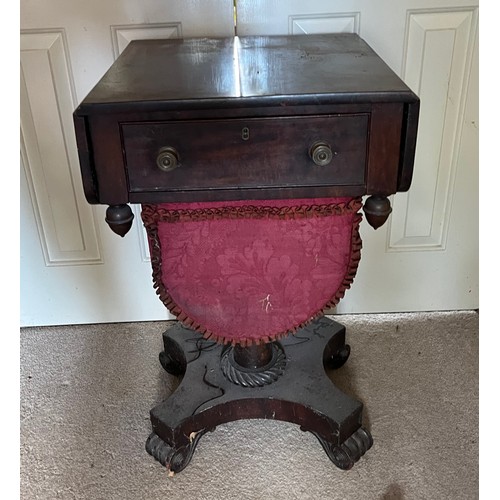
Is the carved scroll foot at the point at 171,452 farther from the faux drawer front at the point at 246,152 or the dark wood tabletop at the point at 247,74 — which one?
the dark wood tabletop at the point at 247,74

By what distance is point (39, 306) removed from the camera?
1576mm

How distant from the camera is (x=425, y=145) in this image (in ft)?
4.57

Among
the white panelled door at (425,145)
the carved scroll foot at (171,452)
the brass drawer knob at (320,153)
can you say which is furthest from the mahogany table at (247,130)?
the carved scroll foot at (171,452)

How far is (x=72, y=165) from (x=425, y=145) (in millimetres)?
838

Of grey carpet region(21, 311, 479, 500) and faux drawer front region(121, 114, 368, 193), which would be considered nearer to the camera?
faux drawer front region(121, 114, 368, 193)

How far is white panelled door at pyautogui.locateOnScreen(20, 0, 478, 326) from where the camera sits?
125 centimetres

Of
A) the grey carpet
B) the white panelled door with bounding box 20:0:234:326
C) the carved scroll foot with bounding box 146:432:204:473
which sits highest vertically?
the white panelled door with bounding box 20:0:234:326

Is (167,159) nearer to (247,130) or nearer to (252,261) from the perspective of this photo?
(247,130)

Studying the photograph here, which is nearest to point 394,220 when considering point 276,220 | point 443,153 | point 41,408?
point 443,153

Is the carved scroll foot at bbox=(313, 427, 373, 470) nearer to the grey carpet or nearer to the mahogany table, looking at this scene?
the grey carpet

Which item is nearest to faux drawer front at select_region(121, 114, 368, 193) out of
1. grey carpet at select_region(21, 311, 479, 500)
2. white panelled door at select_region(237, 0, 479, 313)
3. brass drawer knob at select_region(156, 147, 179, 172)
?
brass drawer knob at select_region(156, 147, 179, 172)

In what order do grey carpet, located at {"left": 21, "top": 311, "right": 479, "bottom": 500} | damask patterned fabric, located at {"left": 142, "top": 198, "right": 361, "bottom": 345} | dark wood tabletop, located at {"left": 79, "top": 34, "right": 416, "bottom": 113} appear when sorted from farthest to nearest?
grey carpet, located at {"left": 21, "top": 311, "right": 479, "bottom": 500}
damask patterned fabric, located at {"left": 142, "top": 198, "right": 361, "bottom": 345}
dark wood tabletop, located at {"left": 79, "top": 34, "right": 416, "bottom": 113}

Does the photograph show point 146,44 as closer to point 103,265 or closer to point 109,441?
point 103,265

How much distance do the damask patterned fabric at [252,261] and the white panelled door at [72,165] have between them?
460 millimetres
